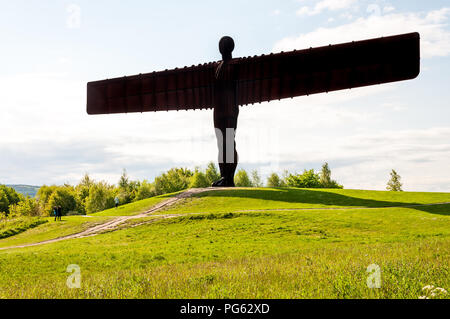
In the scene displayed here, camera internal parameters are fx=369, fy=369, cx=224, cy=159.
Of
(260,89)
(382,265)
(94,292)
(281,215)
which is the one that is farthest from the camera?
(260,89)

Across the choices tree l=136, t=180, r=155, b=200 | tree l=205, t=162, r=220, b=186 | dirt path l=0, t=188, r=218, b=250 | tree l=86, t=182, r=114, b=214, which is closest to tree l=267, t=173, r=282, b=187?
tree l=205, t=162, r=220, b=186

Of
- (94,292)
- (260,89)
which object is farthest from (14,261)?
(260,89)

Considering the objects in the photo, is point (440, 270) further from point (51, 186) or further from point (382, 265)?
point (51, 186)

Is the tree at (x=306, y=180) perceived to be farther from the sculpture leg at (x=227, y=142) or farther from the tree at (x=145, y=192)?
the sculpture leg at (x=227, y=142)

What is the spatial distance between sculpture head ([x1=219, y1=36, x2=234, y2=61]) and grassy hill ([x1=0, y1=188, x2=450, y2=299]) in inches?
397

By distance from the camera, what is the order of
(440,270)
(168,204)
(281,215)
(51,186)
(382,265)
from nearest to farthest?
(440,270) → (382,265) → (281,215) → (168,204) → (51,186)

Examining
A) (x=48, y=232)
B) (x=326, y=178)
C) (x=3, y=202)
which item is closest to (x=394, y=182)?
(x=326, y=178)

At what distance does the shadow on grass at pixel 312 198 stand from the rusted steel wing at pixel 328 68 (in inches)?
303

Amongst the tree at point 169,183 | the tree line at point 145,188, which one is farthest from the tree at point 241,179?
the tree at point 169,183

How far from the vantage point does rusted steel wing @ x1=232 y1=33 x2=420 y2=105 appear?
21.8 m

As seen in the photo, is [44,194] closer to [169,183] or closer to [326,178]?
[169,183]

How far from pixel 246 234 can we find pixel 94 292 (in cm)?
1303

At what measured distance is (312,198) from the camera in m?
30.0

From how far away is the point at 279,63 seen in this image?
2372 cm
